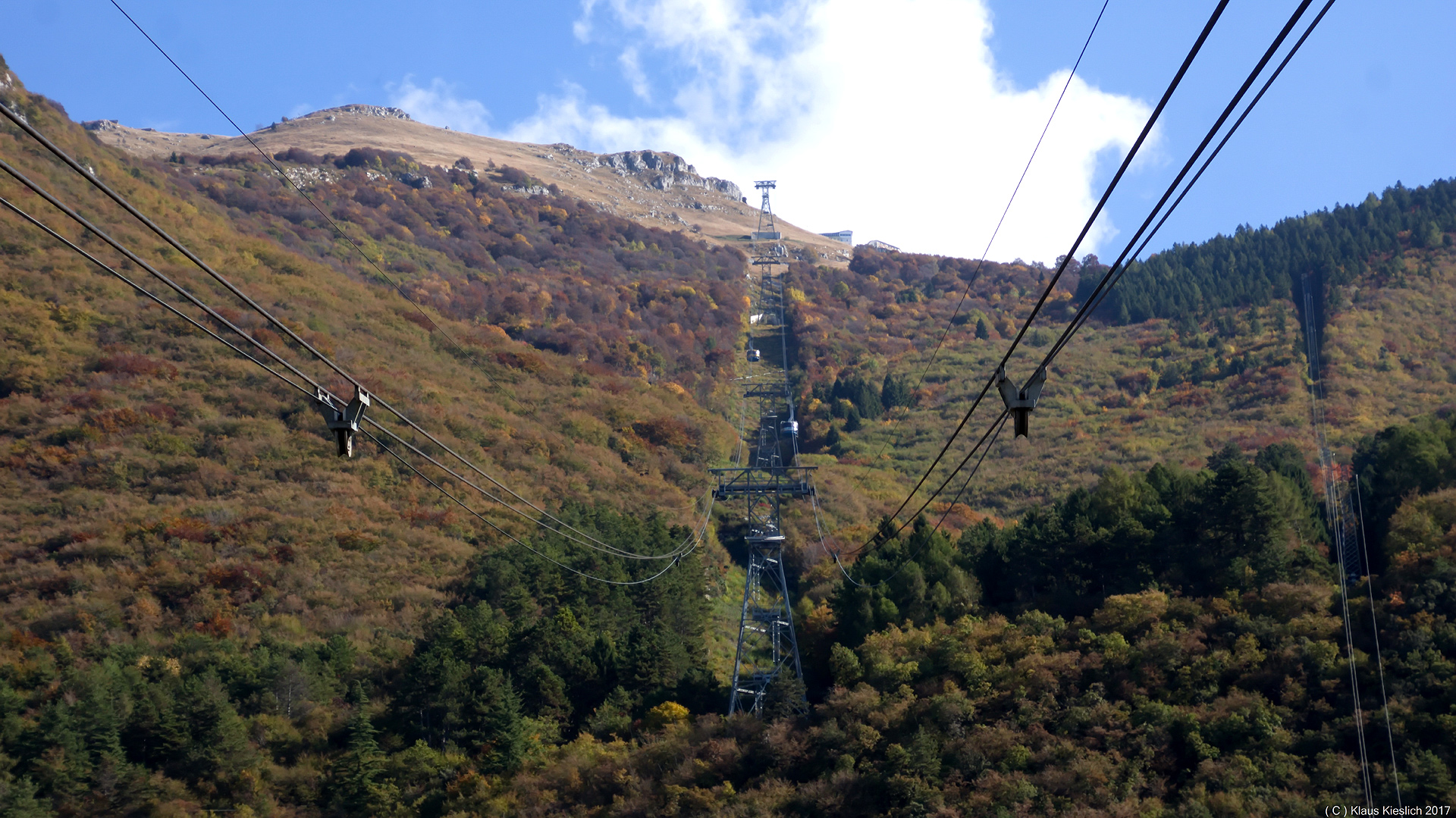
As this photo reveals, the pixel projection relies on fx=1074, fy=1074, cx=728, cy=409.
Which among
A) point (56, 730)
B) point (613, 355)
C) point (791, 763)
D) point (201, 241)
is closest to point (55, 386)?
point (201, 241)

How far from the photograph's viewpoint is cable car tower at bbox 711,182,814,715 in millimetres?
35219

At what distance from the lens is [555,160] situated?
168250 millimetres

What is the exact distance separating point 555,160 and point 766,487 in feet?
462

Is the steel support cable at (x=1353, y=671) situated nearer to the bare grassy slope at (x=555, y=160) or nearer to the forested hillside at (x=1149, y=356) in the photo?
the forested hillside at (x=1149, y=356)

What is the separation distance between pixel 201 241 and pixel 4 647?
130 ft

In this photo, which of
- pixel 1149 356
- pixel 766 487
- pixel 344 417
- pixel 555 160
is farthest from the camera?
pixel 555 160

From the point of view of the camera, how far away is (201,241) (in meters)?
68.9

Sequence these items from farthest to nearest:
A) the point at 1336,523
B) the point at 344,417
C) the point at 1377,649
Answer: the point at 1336,523, the point at 1377,649, the point at 344,417

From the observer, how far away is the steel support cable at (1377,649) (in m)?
23.7

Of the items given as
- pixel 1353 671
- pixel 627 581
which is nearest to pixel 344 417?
pixel 1353 671

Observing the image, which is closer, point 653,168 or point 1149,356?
point 1149,356

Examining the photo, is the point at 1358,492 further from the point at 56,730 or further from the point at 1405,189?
the point at 1405,189

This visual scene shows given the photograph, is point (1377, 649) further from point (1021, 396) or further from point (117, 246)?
point (117, 246)

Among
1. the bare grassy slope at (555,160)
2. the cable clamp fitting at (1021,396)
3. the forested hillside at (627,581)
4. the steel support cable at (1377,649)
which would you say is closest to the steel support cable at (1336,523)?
the forested hillside at (627,581)
